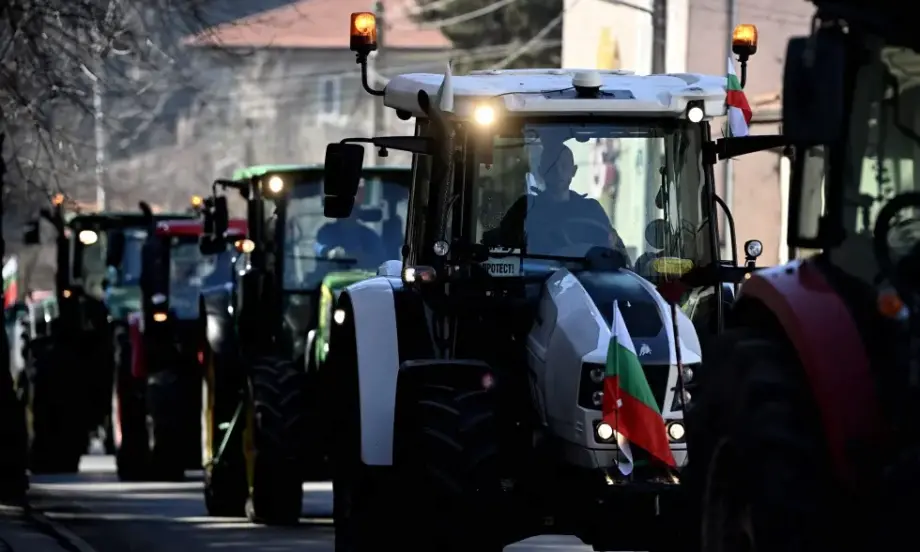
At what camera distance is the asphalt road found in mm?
15789

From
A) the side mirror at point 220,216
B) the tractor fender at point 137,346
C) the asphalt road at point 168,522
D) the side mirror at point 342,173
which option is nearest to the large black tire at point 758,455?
the side mirror at point 342,173

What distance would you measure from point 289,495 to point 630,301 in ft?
21.9

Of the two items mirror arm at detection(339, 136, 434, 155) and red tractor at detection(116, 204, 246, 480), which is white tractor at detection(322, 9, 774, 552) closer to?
mirror arm at detection(339, 136, 434, 155)

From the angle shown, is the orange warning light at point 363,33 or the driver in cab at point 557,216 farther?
the orange warning light at point 363,33

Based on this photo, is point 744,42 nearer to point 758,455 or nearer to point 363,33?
point 363,33

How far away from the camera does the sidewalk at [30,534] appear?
1542cm

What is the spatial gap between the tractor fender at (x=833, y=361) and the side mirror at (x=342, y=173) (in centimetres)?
443

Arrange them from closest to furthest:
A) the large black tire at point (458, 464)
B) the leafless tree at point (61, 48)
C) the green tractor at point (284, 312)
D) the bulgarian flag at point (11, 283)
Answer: the large black tire at point (458, 464)
the green tractor at point (284, 312)
the leafless tree at point (61, 48)
the bulgarian flag at point (11, 283)

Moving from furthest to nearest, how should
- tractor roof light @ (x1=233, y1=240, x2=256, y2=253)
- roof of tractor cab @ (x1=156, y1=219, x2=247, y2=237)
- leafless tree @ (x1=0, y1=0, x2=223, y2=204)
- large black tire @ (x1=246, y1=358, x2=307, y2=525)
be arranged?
roof of tractor cab @ (x1=156, y1=219, x2=247, y2=237)
leafless tree @ (x1=0, y1=0, x2=223, y2=204)
tractor roof light @ (x1=233, y1=240, x2=256, y2=253)
large black tire @ (x1=246, y1=358, x2=307, y2=525)

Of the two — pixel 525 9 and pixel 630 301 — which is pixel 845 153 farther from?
pixel 525 9

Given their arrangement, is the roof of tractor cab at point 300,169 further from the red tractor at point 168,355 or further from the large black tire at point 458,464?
the large black tire at point 458,464

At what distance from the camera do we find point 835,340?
7.26 metres

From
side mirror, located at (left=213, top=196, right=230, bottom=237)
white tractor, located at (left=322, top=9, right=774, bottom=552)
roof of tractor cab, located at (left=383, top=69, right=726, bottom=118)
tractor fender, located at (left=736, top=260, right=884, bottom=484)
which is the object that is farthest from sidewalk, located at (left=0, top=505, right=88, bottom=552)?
tractor fender, located at (left=736, top=260, right=884, bottom=484)

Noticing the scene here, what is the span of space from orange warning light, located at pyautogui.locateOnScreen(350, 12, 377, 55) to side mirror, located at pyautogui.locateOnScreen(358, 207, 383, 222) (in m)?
4.74
